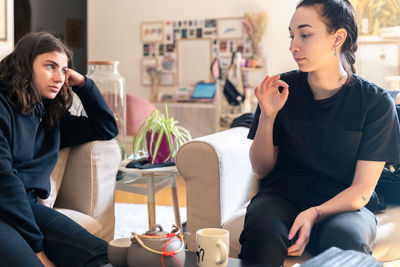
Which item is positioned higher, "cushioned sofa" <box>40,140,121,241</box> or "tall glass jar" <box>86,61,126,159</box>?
"tall glass jar" <box>86,61,126,159</box>

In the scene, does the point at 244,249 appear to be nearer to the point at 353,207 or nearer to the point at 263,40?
the point at 353,207

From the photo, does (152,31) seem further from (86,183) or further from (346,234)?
(346,234)

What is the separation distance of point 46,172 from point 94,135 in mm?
274

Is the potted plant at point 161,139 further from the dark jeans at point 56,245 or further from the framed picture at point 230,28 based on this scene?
the framed picture at point 230,28

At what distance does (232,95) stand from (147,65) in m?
1.81

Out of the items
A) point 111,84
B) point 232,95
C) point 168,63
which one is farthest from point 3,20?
point 111,84

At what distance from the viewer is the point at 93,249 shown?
4.86 feet

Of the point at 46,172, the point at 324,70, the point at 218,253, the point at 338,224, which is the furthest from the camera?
the point at 46,172

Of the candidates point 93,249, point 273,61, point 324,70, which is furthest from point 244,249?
point 273,61

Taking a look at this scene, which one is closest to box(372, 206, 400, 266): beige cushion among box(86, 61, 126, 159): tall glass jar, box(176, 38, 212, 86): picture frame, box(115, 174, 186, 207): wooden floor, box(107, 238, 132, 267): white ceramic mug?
box(107, 238, 132, 267): white ceramic mug

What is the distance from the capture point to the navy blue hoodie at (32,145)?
1.52m

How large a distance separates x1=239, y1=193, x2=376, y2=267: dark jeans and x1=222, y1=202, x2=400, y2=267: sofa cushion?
78mm

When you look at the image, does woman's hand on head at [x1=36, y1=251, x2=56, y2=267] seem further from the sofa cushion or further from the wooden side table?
the wooden side table

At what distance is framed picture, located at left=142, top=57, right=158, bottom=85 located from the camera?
5.80 metres
